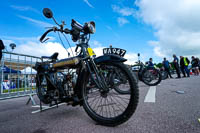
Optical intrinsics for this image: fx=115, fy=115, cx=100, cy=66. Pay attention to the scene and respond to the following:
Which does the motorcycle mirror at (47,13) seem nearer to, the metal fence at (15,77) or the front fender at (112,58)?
the front fender at (112,58)

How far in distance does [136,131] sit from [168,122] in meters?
0.46

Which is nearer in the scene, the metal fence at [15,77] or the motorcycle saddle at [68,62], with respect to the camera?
the motorcycle saddle at [68,62]

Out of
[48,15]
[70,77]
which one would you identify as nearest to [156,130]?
A: [70,77]

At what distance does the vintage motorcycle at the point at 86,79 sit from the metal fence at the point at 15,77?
221cm

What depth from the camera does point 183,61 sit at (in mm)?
9555

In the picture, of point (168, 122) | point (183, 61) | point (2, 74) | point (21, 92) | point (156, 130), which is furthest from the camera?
point (183, 61)

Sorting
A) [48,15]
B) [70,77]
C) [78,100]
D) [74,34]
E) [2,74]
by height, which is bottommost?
[78,100]

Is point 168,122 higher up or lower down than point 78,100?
lower down

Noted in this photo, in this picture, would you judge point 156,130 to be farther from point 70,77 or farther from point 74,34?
point 74,34

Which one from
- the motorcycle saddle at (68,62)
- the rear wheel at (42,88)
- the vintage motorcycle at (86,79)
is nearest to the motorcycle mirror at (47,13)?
the vintage motorcycle at (86,79)

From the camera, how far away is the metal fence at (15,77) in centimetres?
398

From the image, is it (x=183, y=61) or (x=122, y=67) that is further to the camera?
(x=183, y=61)

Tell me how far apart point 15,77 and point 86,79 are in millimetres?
3889

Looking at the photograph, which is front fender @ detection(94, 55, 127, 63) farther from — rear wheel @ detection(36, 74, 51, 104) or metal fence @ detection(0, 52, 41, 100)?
metal fence @ detection(0, 52, 41, 100)
